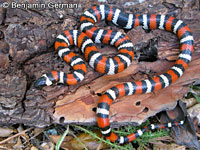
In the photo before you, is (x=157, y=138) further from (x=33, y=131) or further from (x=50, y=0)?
(x=50, y=0)

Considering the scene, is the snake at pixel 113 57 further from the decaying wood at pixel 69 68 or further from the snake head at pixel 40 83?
the decaying wood at pixel 69 68

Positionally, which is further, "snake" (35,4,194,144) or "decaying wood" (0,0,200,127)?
"snake" (35,4,194,144)

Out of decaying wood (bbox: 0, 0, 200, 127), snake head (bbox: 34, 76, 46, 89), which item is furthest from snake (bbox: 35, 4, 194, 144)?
decaying wood (bbox: 0, 0, 200, 127)

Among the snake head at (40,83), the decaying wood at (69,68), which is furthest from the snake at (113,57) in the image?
the decaying wood at (69,68)

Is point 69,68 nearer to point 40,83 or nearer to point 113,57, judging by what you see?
point 40,83

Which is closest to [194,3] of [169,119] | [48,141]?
[169,119]

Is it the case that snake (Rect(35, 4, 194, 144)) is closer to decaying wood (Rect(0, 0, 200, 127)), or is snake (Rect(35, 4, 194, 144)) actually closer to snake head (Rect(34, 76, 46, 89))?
snake head (Rect(34, 76, 46, 89))
